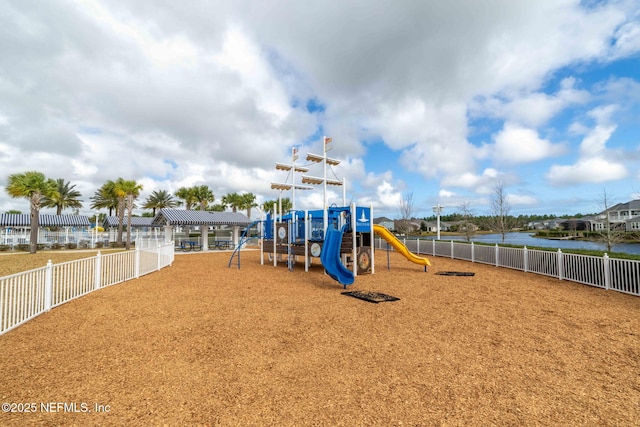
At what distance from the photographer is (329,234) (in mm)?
11281

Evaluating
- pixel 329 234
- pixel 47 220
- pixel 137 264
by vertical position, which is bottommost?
pixel 137 264

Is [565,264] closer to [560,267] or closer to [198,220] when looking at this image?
[560,267]

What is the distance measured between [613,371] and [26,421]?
726cm

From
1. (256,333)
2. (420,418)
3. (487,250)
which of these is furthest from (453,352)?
(487,250)

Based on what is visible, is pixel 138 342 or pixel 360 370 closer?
pixel 360 370

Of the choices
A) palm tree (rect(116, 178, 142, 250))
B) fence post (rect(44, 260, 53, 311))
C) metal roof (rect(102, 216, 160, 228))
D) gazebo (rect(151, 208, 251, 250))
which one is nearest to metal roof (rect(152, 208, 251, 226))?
gazebo (rect(151, 208, 251, 250))

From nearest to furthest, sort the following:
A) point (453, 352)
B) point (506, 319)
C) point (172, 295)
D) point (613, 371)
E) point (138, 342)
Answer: point (613, 371) → point (453, 352) → point (138, 342) → point (506, 319) → point (172, 295)

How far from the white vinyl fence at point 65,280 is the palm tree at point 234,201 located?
126ft

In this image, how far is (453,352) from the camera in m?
4.73

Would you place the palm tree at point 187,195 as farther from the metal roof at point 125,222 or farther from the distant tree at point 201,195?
the metal roof at point 125,222

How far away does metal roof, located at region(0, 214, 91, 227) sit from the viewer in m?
32.5

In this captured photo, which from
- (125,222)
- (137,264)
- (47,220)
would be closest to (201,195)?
(125,222)

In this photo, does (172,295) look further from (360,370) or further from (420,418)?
(420,418)

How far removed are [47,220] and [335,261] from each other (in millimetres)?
44227
